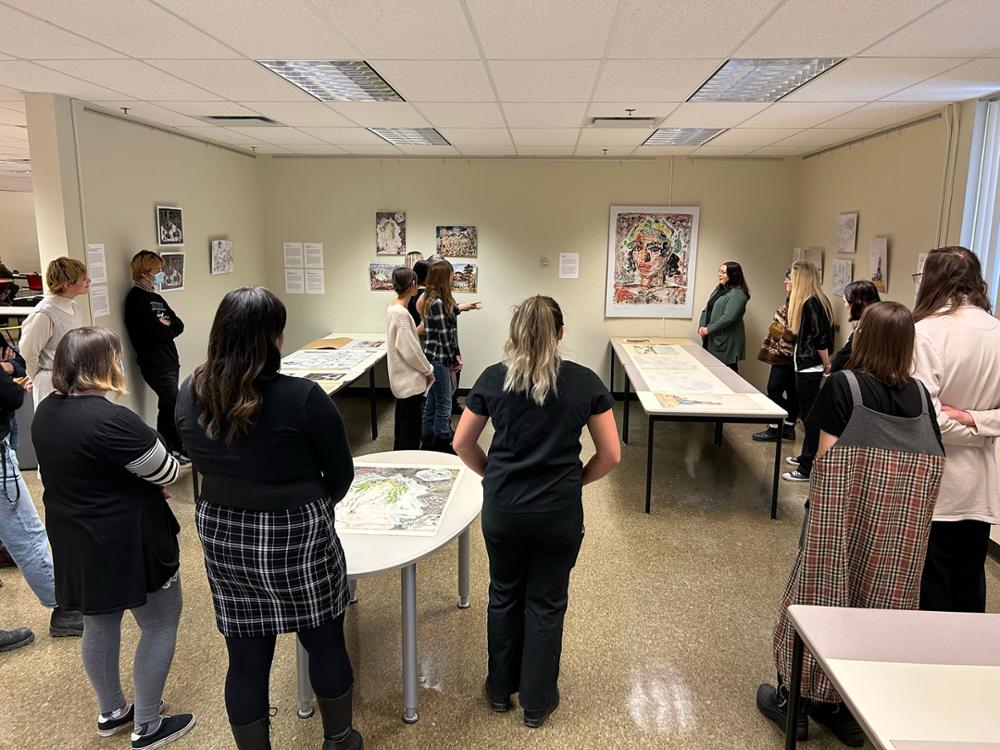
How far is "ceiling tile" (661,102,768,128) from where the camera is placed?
13.0 feet

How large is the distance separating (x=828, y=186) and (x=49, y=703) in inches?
247

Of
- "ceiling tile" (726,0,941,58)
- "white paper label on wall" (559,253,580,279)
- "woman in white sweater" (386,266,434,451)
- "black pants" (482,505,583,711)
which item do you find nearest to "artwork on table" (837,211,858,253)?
"white paper label on wall" (559,253,580,279)

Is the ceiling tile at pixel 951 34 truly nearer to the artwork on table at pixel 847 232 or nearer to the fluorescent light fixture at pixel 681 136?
the fluorescent light fixture at pixel 681 136

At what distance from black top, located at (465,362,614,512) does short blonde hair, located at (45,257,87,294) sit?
2.67 meters

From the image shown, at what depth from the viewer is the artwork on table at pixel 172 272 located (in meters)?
5.03

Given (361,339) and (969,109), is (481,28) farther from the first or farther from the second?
(361,339)

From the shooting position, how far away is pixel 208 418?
5.31 feet

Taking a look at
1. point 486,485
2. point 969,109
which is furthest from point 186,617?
point 969,109

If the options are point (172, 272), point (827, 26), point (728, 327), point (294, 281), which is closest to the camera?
point (827, 26)

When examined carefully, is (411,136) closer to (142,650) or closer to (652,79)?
(652,79)

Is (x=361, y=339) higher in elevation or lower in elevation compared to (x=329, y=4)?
lower

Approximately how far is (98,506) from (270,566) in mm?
622

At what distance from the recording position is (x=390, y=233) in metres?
6.79

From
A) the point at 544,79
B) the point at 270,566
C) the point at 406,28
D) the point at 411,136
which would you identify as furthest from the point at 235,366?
the point at 411,136
